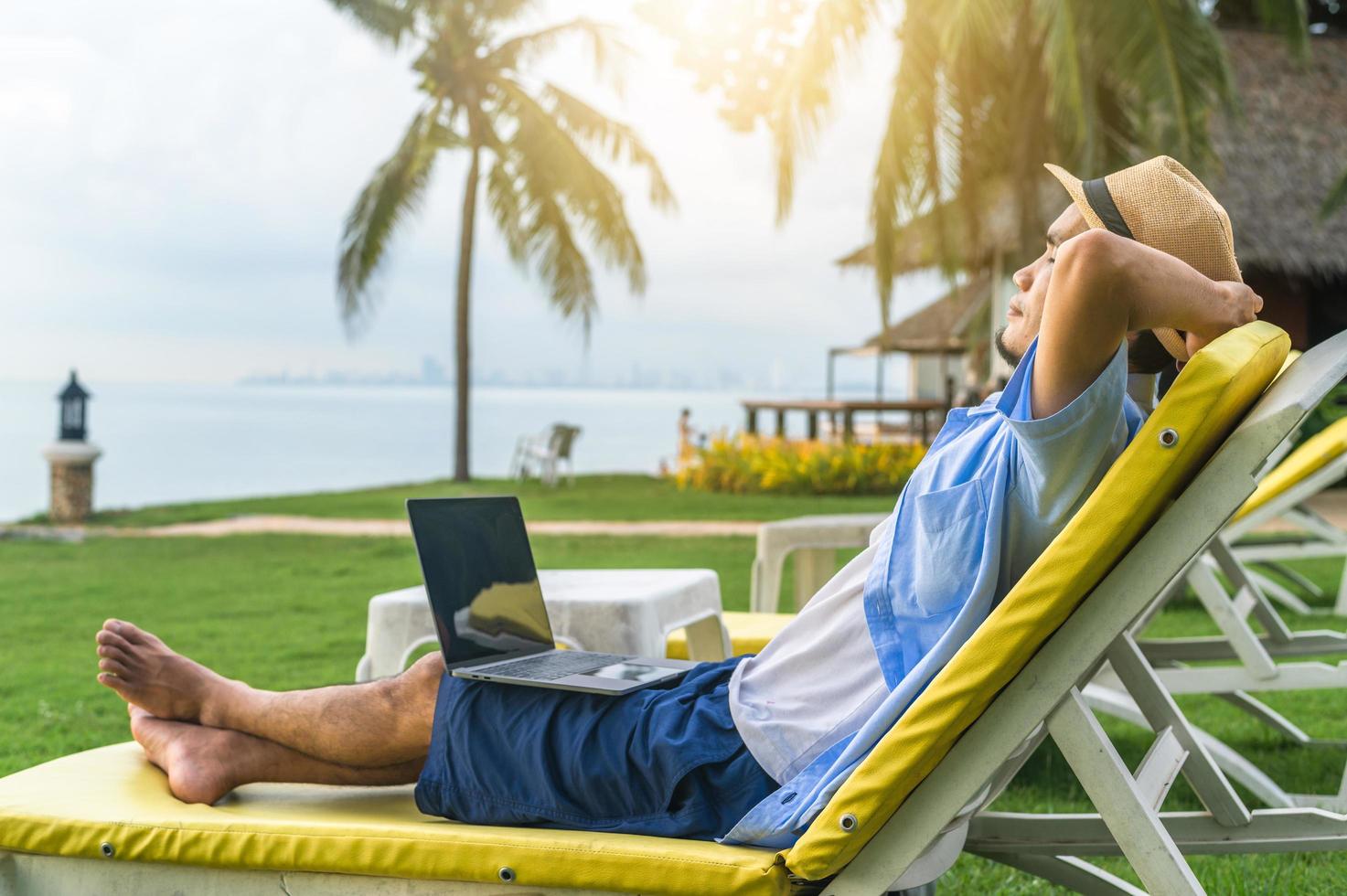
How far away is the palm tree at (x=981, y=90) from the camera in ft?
34.4

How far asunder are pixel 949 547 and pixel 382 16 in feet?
59.5

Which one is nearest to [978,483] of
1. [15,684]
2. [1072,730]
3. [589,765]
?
[1072,730]

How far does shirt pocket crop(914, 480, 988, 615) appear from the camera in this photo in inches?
66.3

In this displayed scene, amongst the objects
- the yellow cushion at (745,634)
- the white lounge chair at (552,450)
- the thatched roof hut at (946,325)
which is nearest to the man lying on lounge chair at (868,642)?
the yellow cushion at (745,634)

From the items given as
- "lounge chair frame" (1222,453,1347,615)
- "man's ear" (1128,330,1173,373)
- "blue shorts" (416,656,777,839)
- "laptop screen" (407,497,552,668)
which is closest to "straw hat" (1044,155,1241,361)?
"man's ear" (1128,330,1173,373)

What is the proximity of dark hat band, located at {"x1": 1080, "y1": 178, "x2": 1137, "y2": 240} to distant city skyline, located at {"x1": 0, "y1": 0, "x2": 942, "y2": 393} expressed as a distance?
1037 cm

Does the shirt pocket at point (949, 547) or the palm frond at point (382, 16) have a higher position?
the palm frond at point (382, 16)

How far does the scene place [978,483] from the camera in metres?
1.70

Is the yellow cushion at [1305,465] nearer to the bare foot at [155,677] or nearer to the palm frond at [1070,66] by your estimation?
the bare foot at [155,677]

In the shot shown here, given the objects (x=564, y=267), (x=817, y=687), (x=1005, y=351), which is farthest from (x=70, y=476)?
(x=1005, y=351)

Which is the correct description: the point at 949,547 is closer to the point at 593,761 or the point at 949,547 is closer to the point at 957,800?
the point at 957,800

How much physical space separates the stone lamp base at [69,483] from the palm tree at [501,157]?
5.42 metres

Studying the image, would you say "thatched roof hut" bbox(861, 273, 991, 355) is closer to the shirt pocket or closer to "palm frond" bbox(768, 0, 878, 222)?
"palm frond" bbox(768, 0, 878, 222)

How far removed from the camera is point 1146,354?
72.6 inches
